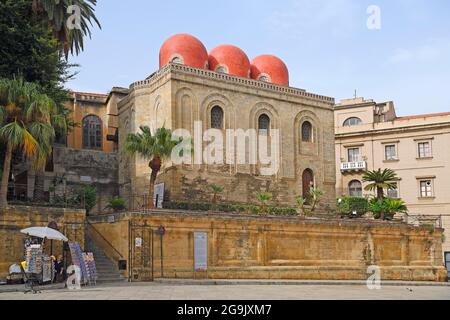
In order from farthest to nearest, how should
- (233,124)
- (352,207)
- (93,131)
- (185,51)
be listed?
(93,131)
(352,207)
(185,51)
(233,124)

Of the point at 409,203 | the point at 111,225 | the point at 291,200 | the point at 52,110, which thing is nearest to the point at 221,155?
the point at 291,200

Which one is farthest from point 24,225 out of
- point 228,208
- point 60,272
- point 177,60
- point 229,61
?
point 229,61

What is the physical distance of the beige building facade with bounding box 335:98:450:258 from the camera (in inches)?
1994

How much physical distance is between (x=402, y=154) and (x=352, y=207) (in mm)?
12872

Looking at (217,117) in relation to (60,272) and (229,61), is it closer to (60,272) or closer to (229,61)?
(229,61)

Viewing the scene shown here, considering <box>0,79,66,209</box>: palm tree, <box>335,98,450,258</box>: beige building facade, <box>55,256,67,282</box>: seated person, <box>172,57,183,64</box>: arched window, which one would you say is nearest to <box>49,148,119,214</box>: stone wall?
<box>172,57,183,64</box>: arched window

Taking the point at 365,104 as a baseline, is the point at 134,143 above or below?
below

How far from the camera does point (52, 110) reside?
82.9ft

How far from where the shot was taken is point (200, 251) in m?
28.5

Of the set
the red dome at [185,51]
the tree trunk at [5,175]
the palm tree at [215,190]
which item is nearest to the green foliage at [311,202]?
the palm tree at [215,190]

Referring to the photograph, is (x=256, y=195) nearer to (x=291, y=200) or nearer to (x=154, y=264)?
(x=291, y=200)

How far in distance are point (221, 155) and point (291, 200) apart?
6.14 m

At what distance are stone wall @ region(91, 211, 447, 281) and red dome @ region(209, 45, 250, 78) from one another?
12.9 metres

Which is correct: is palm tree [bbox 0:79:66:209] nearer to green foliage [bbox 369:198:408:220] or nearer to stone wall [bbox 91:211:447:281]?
stone wall [bbox 91:211:447:281]
